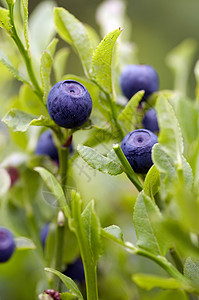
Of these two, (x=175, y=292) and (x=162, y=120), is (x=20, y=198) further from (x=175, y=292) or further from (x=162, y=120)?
(x=162, y=120)

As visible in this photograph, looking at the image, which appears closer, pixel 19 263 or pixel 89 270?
pixel 89 270

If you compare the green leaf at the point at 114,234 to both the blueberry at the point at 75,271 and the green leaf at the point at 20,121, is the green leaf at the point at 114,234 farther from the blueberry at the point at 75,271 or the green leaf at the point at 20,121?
the blueberry at the point at 75,271

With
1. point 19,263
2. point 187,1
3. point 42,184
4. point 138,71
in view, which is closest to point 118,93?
point 138,71

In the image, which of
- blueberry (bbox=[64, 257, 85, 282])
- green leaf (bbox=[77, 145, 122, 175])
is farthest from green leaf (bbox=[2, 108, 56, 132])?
blueberry (bbox=[64, 257, 85, 282])

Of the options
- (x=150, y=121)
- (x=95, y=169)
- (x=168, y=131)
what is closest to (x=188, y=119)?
(x=150, y=121)

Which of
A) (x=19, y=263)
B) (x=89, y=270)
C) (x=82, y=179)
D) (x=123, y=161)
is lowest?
(x=19, y=263)

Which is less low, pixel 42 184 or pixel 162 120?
pixel 162 120
